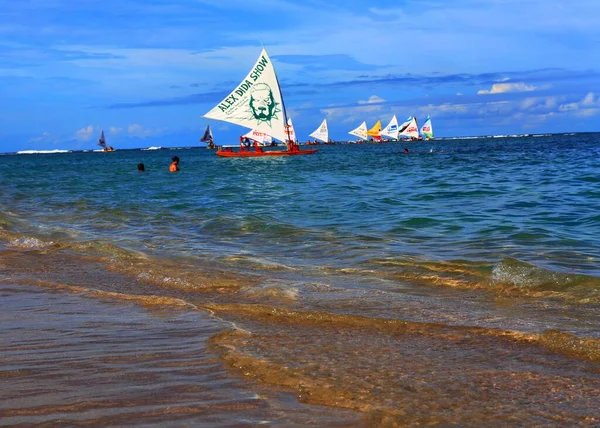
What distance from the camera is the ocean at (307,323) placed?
11.6ft

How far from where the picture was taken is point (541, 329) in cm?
527

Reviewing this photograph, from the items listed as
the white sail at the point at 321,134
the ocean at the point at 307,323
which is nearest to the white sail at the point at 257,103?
the ocean at the point at 307,323

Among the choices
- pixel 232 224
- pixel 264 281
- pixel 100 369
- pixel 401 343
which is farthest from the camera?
pixel 232 224

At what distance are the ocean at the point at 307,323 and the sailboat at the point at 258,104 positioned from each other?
36.7m

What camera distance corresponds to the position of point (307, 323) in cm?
566

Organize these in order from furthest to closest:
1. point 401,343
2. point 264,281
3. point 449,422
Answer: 1. point 264,281
2. point 401,343
3. point 449,422

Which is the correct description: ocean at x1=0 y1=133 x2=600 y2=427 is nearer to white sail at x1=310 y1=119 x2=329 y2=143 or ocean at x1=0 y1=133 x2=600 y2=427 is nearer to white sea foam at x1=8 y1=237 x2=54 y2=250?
white sea foam at x1=8 y1=237 x2=54 y2=250

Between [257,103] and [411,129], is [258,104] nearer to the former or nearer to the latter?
[257,103]

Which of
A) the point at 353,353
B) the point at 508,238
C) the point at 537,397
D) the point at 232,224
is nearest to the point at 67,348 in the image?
the point at 353,353

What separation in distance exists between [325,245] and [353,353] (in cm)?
598

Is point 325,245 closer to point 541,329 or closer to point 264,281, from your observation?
point 264,281

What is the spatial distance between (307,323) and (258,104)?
45.5m

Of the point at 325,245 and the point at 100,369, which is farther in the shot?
the point at 325,245

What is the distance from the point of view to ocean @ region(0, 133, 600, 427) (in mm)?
3539
